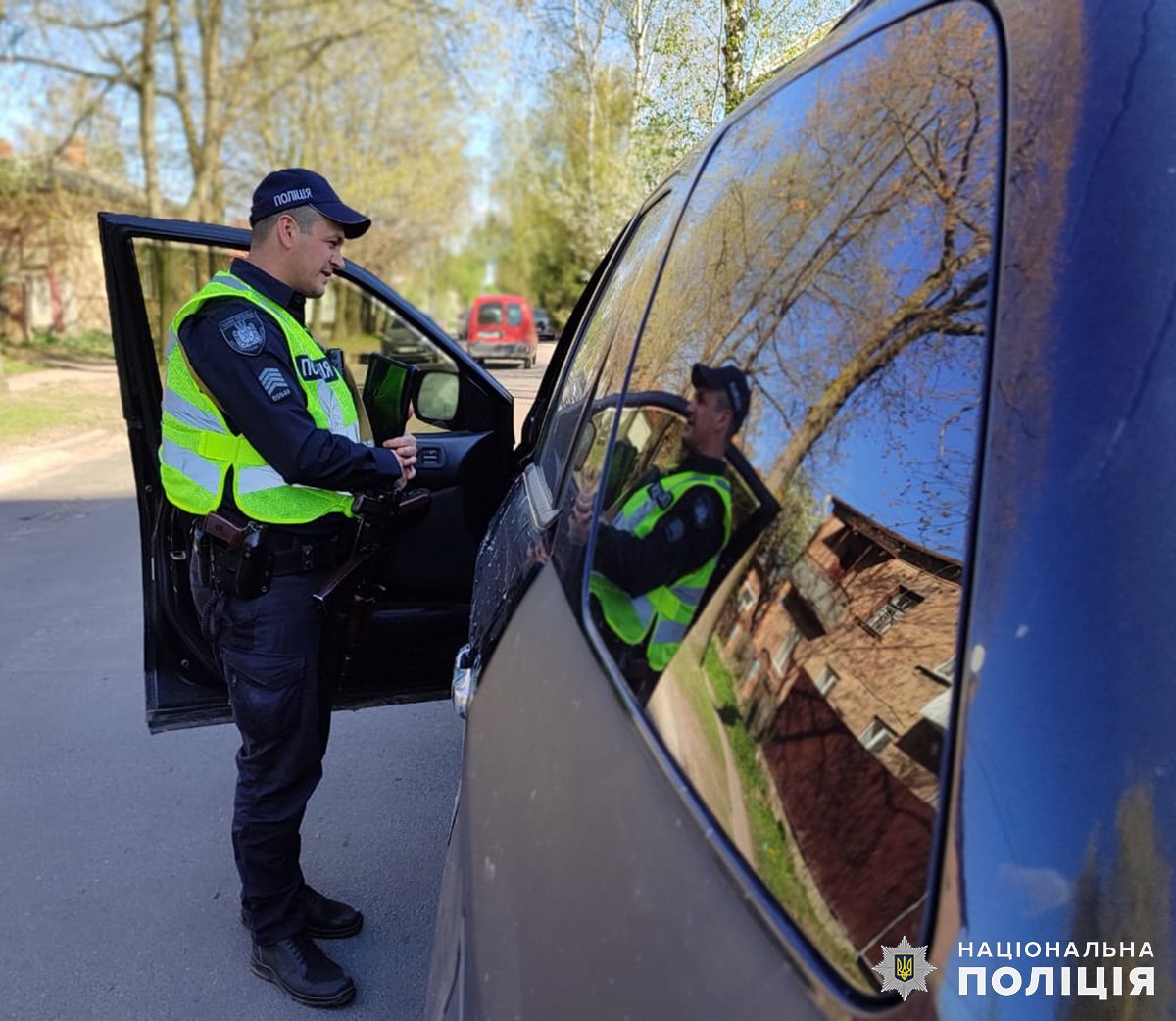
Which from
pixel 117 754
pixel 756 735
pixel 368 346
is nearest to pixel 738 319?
pixel 756 735

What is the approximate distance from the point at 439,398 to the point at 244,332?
856mm

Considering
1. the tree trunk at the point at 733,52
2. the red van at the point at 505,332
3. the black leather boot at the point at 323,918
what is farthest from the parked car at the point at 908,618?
the tree trunk at the point at 733,52

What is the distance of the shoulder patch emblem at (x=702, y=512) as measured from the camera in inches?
39.8

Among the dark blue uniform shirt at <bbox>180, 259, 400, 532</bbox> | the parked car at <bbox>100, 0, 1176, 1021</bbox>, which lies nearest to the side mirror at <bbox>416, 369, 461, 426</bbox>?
the dark blue uniform shirt at <bbox>180, 259, 400, 532</bbox>

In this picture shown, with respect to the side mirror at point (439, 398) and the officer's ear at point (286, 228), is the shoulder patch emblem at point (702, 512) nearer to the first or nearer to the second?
the officer's ear at point (286, 228)

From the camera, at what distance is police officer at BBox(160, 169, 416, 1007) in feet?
6.37

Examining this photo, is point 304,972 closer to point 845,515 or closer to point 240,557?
point 240,557

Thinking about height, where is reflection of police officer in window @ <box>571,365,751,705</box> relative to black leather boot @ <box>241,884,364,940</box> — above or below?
above

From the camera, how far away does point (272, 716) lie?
83.6 inches

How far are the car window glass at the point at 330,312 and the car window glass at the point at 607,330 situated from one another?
61 centimetres

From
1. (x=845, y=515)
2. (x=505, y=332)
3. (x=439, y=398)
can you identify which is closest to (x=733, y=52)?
(x=439, y=398)

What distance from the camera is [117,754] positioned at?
11.5ft

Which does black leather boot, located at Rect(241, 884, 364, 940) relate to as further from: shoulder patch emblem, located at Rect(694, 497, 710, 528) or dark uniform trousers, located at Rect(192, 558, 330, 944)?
shoulder patch emblem, located at Rect(694, 497, 710, 528)

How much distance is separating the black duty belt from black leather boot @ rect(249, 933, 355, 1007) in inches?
36.0
